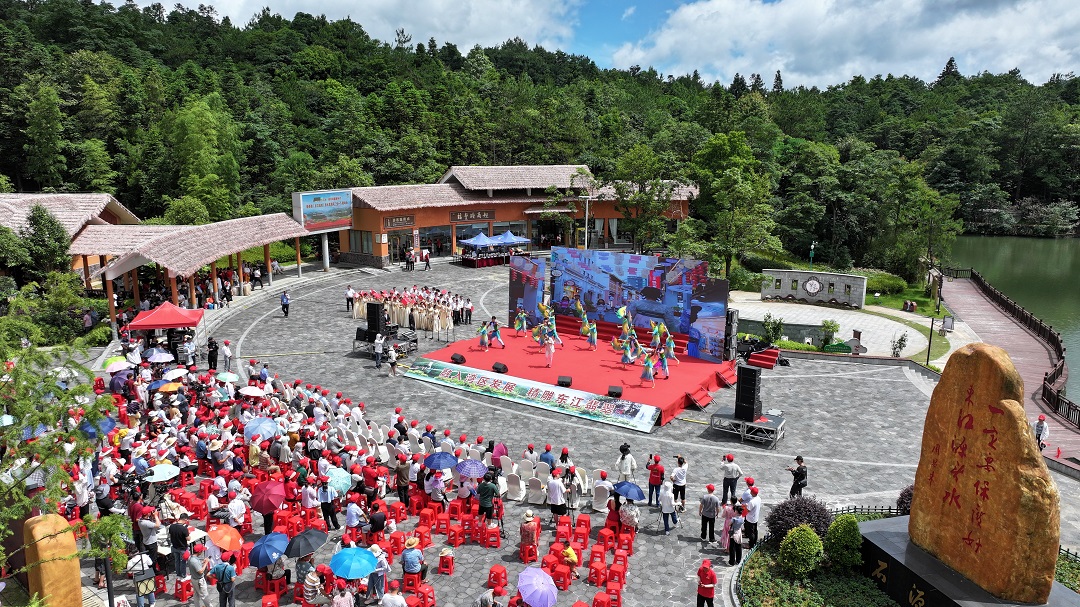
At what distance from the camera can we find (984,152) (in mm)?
72438

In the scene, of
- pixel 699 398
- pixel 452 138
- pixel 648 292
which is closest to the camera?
pixel 699 398

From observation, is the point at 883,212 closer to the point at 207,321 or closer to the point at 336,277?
the point at 336,277

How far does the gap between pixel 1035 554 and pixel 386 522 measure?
34.0 feet

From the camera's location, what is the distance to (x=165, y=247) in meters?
27.1

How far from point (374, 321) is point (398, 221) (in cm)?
1893

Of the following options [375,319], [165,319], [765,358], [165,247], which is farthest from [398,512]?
[165,247]

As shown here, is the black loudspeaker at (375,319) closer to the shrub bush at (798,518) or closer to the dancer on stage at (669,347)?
the dancer on stage at (669,347)

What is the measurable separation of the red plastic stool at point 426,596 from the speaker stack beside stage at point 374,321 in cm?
1574

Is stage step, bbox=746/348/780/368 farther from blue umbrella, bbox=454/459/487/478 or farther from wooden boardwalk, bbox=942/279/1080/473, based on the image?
blue umbrella, bbox=454/459/487/478

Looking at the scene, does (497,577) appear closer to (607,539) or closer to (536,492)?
(607,539)

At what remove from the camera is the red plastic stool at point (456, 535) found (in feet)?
42.8

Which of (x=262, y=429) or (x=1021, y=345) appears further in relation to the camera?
(x=1021, y=345)

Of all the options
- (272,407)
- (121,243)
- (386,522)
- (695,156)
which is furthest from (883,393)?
(695,156)

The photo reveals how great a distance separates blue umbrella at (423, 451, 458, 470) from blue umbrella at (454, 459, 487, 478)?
0.28 metres
